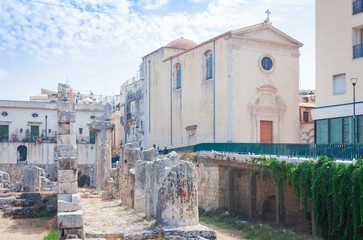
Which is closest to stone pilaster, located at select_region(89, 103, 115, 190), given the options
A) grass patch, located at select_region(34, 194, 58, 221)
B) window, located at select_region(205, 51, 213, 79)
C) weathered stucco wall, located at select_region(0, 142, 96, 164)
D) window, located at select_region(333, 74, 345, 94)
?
window, located at select_region(205, 51, 213, 79)

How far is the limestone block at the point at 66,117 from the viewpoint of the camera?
16.1 m

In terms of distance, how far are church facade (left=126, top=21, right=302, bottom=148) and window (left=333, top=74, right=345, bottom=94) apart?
4.74m

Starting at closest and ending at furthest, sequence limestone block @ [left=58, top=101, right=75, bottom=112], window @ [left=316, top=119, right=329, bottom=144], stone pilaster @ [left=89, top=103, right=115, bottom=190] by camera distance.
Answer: limestone block @ [left=58, top=101, right=75, bottom=112] < window @ [left=316, top=119, right=329, bottom=144] < stone pilaster @ [left=89, top=103, right=115, bottom=190]

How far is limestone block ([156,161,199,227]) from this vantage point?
10297 millimetres

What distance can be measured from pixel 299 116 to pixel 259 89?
4311 millimetres

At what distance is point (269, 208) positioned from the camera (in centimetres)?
2050

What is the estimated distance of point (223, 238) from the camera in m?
15.1

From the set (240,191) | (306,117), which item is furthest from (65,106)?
(306,117)

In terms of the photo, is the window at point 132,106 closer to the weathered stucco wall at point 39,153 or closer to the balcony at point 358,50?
the weathered stucco wall at point 39,153

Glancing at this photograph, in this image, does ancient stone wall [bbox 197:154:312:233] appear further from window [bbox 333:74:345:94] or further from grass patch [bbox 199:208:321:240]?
window [bbox 333:74:345:94]

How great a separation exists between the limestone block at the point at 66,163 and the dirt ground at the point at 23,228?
197cm

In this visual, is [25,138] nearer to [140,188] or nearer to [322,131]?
[140,188]

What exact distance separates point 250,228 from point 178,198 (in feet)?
24.2

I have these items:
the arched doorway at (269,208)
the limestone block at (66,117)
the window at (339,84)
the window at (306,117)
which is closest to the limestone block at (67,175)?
the limestone block at (66,117)
